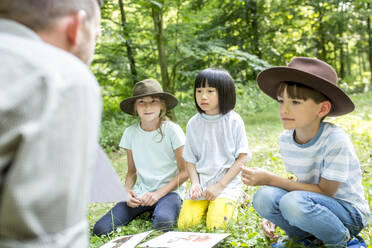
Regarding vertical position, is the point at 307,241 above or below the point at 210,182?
below

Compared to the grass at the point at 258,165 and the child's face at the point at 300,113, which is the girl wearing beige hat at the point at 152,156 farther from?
the child's face at the point at 300,113

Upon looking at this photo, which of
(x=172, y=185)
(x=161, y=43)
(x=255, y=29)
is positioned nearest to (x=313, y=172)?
(x=172, y=185)

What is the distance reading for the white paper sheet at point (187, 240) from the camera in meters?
2.17

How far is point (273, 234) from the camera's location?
234 centimetres

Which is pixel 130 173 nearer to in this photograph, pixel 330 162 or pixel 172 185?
pixel 172 185

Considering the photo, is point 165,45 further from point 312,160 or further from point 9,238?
point 9,238

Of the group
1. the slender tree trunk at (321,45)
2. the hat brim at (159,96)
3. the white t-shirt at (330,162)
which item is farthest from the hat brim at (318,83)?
the slender tree trunk at (321,45)

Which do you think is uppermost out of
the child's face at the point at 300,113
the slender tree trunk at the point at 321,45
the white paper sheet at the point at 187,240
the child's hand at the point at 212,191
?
the slender tree trunk at the point at 321,45

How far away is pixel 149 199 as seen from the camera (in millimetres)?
3240

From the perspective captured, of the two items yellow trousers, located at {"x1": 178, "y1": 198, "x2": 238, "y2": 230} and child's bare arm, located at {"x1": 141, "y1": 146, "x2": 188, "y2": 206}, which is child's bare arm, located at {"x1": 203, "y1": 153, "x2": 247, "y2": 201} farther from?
child's bare arm, located at {"x1": 141, "y1": 146, "x2": 188, "y2": 206}

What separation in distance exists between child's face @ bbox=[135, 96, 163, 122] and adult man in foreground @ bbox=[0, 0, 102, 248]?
261cm

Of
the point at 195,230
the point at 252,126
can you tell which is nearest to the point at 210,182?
the point at 195,230

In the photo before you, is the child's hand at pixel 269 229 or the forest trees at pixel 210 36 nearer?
the child's hand at pixel 269 229

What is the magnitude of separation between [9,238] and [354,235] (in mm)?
2025
